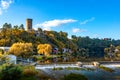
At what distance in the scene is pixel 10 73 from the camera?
38.6m

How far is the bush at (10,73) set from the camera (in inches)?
1517

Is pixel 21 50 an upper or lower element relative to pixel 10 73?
upper

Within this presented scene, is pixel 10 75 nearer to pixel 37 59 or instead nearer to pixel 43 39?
pixel 37 59

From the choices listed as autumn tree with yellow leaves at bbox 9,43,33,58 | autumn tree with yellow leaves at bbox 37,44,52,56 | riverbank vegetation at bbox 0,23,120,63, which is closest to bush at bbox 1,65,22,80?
riverbank vegetation at bbox 0,23,120,63

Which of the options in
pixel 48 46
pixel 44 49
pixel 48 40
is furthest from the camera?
pixel 48 40

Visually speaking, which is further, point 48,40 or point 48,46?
point 48,40

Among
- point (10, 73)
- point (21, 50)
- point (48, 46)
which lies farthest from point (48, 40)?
point (10, 73)

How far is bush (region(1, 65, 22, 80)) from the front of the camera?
38.5 metres

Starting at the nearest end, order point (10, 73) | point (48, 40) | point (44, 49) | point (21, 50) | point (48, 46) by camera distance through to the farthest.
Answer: point (10, 73) → point (21, 50) → point (44, 49) → point (48, 46) → point (48, 40)

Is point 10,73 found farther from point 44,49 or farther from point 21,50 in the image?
point 44,49

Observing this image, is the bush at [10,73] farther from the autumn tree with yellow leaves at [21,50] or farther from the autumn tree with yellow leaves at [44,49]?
the autumn tree with yellow leaves at [44,49]

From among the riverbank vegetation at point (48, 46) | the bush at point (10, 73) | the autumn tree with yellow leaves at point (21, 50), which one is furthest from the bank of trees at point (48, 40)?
the bush at point (10, 73)

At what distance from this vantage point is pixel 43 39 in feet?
481

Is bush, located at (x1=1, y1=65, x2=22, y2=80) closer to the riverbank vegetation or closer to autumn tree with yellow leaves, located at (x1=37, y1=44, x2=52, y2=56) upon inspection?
the riverbank vegetation
